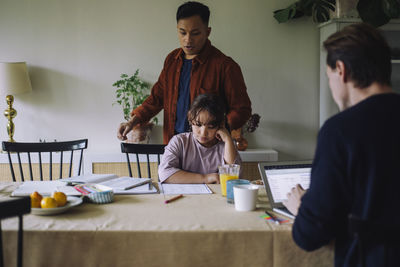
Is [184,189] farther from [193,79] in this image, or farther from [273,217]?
[193,79]

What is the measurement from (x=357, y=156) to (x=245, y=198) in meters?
0.53

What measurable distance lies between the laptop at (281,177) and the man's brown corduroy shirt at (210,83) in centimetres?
76

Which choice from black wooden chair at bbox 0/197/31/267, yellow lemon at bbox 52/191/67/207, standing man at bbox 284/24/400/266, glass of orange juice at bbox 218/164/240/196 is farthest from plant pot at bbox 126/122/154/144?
standing man at bbox 284/24/400/266

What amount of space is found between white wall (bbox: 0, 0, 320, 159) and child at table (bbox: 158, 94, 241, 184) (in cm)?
151

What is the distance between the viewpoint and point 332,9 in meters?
3.17

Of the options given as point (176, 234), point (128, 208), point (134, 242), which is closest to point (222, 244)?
point (176, 234)

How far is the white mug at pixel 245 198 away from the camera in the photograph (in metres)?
1.36

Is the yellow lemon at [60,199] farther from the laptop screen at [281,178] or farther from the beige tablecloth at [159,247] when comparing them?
the laptop screen at [281,178]

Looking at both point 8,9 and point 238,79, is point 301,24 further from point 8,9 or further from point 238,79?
point 8,9

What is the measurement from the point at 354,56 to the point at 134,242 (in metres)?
0.77

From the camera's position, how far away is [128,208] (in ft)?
4.57

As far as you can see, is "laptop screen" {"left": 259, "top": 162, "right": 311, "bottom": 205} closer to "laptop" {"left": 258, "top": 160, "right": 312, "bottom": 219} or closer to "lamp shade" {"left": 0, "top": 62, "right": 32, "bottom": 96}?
"laptop" {"left": 258, "top": 160, "right": 312, "bottom": 219}

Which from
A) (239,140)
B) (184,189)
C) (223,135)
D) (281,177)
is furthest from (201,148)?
(239,140)

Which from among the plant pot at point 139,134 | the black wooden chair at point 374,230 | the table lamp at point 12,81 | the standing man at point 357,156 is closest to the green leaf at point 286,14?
the plant pot at point 139,134
